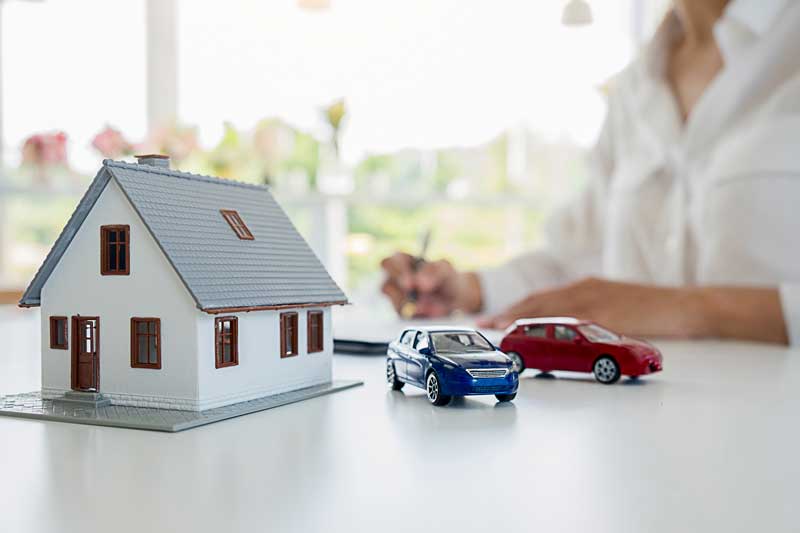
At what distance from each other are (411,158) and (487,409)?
498 centimetres

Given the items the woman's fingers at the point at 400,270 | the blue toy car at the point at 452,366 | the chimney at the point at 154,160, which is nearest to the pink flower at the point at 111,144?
the woman's fingers at the point at 400,270

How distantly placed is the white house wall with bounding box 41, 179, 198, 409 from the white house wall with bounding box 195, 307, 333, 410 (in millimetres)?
30

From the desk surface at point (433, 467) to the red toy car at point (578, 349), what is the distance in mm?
98

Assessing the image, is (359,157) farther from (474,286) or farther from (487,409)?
(487,409)

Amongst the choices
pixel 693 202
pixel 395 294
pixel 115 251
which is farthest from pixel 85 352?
pixel 693 202

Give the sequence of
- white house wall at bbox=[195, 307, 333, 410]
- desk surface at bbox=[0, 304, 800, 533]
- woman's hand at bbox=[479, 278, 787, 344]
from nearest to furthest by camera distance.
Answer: desk surface at bbox=[0, 304, 800, 533] < white house wall at bbox=[195, 307, 333, 410] < woman's hand at bbox=[479, 278, 787, 344]

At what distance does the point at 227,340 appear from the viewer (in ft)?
5.68

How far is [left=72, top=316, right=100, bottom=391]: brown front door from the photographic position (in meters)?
1.77

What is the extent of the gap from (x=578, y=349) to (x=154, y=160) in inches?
39.7

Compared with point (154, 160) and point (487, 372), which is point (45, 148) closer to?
point (154, 160)

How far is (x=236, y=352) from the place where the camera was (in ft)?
5.69

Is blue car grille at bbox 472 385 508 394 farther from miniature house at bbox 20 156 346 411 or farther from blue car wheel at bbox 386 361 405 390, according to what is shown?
miniature house at bbox 20 156 346 411

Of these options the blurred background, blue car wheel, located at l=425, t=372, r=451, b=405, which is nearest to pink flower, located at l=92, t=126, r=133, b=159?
the blurred background

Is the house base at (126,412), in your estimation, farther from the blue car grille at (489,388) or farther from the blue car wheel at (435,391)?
the blue car grille at (489,388)
